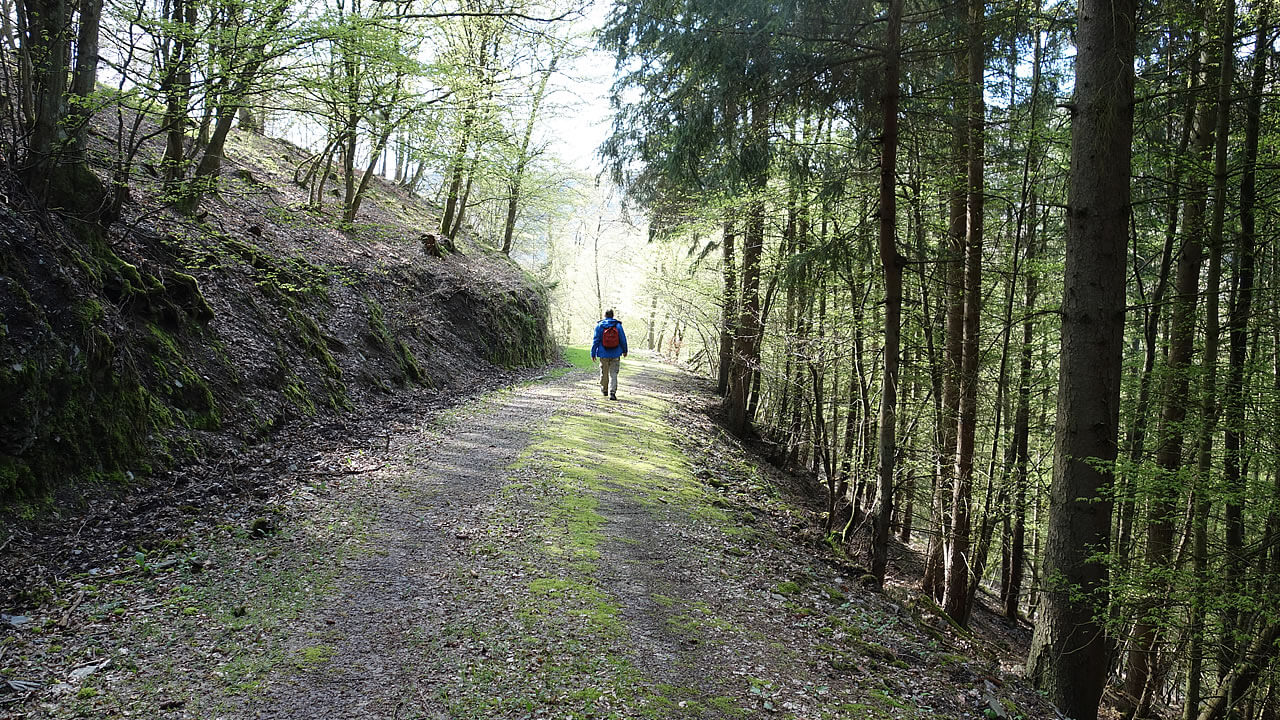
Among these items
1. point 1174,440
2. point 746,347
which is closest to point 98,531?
point 1174,440

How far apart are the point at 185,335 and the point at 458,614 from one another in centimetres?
506

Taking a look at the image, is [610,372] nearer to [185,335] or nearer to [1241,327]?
[185,335]

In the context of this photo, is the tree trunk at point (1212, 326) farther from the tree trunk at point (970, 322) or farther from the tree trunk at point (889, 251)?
the tree trunk at point (889, 251)

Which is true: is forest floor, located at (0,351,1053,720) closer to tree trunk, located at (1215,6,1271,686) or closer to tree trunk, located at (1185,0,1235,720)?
tree trunk, located at (1185,0,1235,720)

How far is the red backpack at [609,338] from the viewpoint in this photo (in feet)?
47.0

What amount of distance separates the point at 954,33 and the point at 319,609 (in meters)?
8.35

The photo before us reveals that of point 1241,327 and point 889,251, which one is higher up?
point 889,251

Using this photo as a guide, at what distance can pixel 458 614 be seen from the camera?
4840mm

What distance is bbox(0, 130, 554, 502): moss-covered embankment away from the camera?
532 centimetres

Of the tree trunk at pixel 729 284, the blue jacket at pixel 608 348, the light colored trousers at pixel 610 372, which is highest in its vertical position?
the tree trunk at pixel 729 284

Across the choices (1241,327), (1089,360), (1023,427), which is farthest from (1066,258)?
(1023,427)

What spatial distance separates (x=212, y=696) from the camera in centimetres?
358

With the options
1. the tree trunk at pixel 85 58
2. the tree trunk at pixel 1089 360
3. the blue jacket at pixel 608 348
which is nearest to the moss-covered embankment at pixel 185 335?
the tree trunk at pixel 85 58

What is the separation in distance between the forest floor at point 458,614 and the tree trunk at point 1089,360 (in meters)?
0.53
